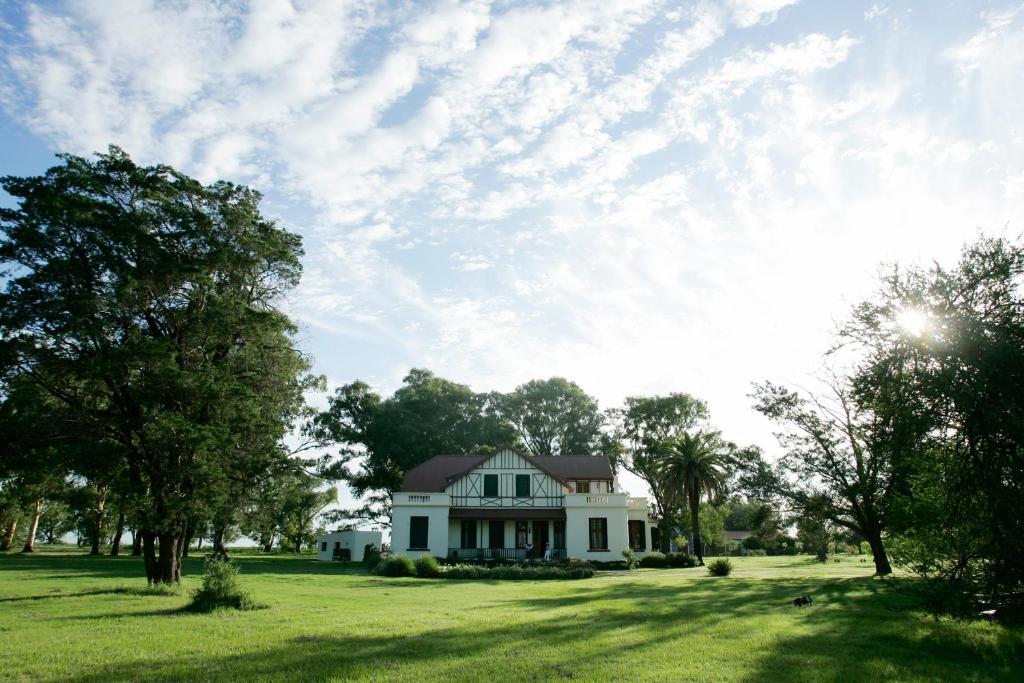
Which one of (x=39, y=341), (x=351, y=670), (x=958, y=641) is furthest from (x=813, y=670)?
(x=39, y=341)

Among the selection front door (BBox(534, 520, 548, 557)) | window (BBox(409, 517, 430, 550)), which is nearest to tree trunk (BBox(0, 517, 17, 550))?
window (BBox(409, 517, 430, 550))

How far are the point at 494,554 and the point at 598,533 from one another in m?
6.24

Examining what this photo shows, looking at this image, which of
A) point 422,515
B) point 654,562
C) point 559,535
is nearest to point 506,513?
point 559,535

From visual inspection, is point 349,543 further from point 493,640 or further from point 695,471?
point 493,640

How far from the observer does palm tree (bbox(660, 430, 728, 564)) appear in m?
43.8

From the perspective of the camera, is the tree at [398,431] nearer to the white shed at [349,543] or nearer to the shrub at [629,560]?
the white shed at [349,543]

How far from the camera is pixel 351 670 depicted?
27.0 ft

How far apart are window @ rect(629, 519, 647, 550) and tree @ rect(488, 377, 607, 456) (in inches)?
595

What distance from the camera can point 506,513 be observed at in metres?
39.1

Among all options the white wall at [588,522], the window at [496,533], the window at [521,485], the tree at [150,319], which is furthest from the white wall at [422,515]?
the tree at [150,319]

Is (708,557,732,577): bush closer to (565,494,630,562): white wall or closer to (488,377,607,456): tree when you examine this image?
(565,494,630,562): white wall

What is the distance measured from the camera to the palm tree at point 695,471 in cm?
4378

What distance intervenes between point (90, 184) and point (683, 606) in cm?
1845

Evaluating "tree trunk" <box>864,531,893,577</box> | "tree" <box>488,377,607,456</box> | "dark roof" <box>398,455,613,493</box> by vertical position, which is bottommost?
"tree trunk" <box>864,531,893,577</box>
